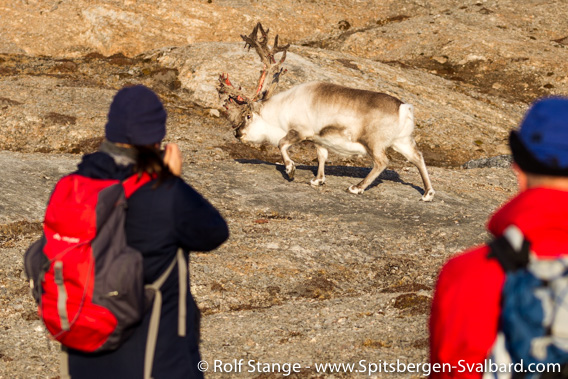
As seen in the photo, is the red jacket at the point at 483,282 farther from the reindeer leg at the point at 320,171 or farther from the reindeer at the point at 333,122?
the reindeer leg at the point at 320,171

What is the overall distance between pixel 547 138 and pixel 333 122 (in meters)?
13.4

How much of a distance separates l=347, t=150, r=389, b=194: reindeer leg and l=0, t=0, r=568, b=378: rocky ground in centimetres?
29

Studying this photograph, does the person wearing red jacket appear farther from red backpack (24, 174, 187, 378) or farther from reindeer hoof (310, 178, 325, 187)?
reindeer hoof (310, 178, 325, 187)

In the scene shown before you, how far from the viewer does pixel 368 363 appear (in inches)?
324

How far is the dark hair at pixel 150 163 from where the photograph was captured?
179 inches

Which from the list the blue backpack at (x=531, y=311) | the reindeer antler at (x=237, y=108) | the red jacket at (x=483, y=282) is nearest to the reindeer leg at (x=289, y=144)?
the reindeer antler at (x=237, y=108)

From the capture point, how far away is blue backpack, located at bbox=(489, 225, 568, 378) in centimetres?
302

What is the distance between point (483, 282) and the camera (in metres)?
3.19

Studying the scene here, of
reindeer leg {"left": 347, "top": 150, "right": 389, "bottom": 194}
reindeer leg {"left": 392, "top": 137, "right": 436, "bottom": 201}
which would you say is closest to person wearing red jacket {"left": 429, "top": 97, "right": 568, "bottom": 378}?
reindeer leg {"left": 347, "top": 150, "right": 389, "bottom": 194}

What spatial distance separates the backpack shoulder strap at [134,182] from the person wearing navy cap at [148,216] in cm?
3

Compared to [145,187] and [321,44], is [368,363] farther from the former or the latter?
[321,44]

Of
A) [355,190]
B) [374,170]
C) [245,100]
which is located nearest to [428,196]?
[374,170]

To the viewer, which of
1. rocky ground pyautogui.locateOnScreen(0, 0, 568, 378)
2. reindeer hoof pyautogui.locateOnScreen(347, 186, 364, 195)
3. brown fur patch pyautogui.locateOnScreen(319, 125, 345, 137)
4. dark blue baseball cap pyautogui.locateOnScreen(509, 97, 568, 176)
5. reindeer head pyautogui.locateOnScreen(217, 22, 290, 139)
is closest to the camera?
dark blue baseball cap pyautogui.locateOnScreen(509, 97, 568, 176)

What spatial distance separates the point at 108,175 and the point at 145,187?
0.86ft
